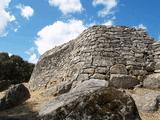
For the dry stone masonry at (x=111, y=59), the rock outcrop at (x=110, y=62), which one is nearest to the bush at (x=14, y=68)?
the rock outcrop at (x=110, y=62)

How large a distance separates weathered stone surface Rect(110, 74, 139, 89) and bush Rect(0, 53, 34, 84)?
19968mm

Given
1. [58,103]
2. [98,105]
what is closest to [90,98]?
[98,105]

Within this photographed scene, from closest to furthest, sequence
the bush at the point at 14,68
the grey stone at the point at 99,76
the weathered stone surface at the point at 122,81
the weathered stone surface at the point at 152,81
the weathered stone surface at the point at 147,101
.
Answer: the weathered stone surface at the point at 147,101, the weathered stone surface at the point at 152,81, the weathered stone surface at the point at 122,81, the grey stone at the point at 99,76, the bush at the point at 14,68

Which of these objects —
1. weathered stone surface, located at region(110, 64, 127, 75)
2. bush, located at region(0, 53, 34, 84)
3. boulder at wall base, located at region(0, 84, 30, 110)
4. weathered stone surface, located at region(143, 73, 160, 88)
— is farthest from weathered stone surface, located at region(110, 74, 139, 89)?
bush, located at region(0, 53, 34, 84)

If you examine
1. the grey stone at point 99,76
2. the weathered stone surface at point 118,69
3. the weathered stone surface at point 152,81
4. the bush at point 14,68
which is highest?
the bush at point 14,68

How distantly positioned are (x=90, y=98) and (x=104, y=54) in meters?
7.65

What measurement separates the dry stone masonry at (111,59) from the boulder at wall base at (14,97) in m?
1.17

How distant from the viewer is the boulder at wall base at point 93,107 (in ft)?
25.8

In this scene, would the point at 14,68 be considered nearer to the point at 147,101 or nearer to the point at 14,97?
the point at 14,97

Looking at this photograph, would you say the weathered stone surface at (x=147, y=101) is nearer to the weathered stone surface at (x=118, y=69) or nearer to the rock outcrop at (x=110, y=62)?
the rock outcrop at (x=110, y=62)

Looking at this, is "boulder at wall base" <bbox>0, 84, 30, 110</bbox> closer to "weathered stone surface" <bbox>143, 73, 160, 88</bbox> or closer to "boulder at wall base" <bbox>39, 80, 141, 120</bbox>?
"weathered stone surface" <bbox>143, 73, 160, 88</bbox>

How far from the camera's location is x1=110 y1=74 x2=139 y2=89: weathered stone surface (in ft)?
48.2

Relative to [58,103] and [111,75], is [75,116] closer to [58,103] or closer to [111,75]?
[58,103]

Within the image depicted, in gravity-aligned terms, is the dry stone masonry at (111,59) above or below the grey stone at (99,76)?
above
